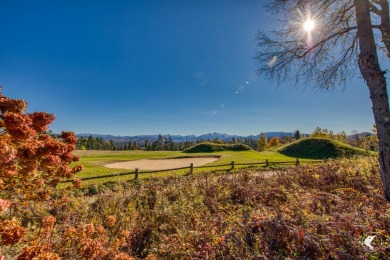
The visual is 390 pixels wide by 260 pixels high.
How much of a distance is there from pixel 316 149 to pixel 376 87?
34492 mm

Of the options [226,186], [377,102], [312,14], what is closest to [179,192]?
[226,186]

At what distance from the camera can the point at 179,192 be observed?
7.96m

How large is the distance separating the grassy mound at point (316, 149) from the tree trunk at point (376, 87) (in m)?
30.8

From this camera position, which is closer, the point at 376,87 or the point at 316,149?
the point at 376,87

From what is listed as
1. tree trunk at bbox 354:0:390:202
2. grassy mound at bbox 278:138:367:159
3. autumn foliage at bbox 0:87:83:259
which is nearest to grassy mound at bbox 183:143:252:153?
grassy mound at bbox 278:138:367:159

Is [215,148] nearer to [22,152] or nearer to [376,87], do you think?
[376,87]

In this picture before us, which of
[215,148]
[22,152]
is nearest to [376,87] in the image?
[22,152]

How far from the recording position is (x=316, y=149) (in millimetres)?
34688

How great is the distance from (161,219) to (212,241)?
8.58 ft

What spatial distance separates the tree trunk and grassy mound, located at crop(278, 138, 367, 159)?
101 feet

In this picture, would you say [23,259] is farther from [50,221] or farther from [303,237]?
[303,237]

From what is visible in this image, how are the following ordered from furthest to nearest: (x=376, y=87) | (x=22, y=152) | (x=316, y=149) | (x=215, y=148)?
1. (x=215, y=148)
2. (x=316, y=149)
3. (x=376, y=87)
4. (x=22, y=152)

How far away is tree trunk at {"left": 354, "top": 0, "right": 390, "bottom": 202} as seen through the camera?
4.44m

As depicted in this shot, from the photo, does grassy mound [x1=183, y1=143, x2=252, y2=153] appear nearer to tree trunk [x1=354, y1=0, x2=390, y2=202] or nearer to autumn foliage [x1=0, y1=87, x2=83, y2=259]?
tree trunk [x1=354, y1=0, x2=390, y2=202]
